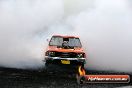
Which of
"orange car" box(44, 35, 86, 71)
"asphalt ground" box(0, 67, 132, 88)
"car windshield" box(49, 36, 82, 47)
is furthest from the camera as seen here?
"car windshield" box(49, 36, 82, 47)

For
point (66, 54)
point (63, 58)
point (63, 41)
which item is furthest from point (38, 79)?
point (63, 41)

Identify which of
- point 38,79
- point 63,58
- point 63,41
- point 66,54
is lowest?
point 38,79

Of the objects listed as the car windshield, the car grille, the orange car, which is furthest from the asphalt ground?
the car windshield

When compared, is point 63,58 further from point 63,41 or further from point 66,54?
point 63,41

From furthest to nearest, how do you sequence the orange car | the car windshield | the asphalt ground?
the car windshield → the orange car → the asphalt ground

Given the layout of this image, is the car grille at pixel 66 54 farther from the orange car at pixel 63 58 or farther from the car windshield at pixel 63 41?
the car windshield at pixel 63 41

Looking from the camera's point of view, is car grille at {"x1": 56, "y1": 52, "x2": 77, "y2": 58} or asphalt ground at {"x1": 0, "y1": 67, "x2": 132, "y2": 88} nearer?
asphalt ground at {"x1": 0, "y1": 67, "x2": 132, "y2": 88}

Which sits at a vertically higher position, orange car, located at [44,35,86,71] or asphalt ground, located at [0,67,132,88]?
orange car, located at [44,35,86,71]

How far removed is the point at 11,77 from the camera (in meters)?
17.5

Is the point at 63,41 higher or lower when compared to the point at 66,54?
higher

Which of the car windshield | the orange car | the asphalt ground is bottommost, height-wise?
the asphalt ground

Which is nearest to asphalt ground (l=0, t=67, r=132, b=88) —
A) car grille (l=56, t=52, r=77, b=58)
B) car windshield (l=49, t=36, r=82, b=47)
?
car grille (l=56, t=52, r=77, b=58)

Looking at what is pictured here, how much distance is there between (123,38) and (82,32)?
2223 mm

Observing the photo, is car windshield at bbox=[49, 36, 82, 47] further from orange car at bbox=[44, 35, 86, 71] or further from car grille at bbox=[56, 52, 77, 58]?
car grille at bbox=[56, 52, 77, 58]
